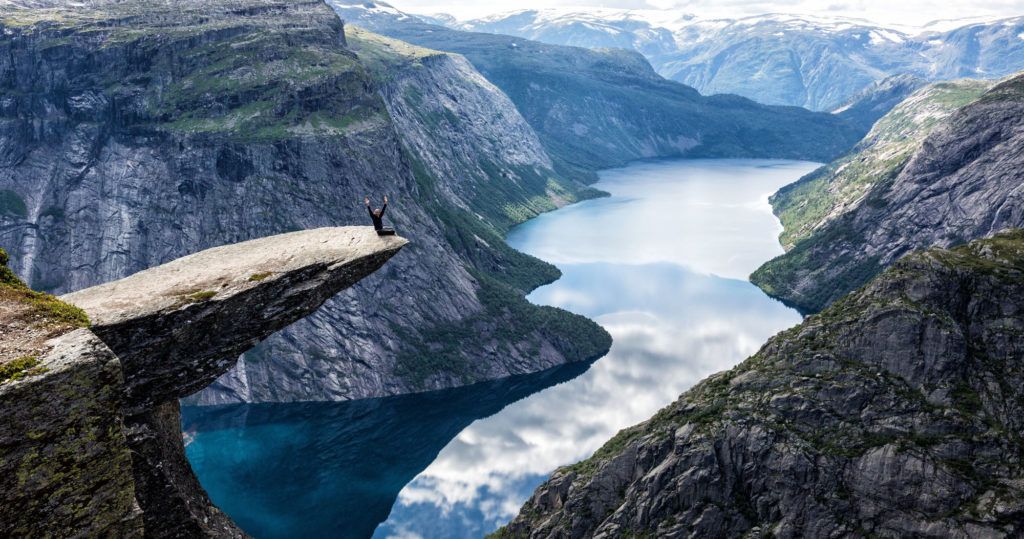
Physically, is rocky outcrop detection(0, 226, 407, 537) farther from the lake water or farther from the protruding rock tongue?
the lake water

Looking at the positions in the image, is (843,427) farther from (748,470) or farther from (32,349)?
(32,349)

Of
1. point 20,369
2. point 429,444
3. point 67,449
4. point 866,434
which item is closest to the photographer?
point 20,369

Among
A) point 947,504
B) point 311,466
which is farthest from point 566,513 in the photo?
point 311,466

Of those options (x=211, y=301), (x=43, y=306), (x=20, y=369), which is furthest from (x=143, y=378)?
(x=20, y=369)

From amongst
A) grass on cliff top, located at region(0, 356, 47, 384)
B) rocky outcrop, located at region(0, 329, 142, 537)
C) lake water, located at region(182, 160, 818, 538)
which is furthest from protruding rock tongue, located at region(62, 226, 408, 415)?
lake water, located at region(182, 160, 818, 538)

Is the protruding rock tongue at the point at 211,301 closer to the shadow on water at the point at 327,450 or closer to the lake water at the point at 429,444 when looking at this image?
the lake water at the point at 429,444

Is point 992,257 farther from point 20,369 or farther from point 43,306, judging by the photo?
point 20,369

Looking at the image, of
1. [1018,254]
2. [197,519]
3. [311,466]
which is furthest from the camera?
[311,466]
